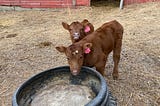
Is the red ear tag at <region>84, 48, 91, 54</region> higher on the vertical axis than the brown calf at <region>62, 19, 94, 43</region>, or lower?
lower

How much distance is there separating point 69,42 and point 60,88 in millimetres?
2684

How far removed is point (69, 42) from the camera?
6.10 m

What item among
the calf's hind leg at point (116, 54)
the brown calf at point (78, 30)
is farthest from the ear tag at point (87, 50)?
the calf's hind leg at point (116, 54)

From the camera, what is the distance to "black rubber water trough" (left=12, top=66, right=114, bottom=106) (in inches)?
125

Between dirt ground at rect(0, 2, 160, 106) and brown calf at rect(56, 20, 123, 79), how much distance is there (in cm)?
49

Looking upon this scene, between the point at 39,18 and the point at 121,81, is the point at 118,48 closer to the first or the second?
the point at 121,81

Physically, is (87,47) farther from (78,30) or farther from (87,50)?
(78,30)

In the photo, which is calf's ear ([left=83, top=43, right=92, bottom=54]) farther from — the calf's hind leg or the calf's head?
the calf's hind leg

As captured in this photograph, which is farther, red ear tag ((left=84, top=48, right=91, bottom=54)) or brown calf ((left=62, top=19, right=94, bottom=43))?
brown calf ((left=62, top=19, right=94, bottom=43))

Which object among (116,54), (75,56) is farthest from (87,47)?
(116,54)

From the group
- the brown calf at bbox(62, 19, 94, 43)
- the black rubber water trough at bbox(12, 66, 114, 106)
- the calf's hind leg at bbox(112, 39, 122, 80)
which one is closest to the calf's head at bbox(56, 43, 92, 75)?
the black rubber water trough at bbox(12, 66, 114, 106)

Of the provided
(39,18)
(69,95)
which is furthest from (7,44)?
(69,95)

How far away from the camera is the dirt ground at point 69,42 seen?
4.38 metres

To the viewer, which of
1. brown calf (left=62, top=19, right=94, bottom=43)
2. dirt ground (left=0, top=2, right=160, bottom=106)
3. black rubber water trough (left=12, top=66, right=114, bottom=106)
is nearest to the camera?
black rubber water trough (left=12, top=66, right=114, bottom=106)
